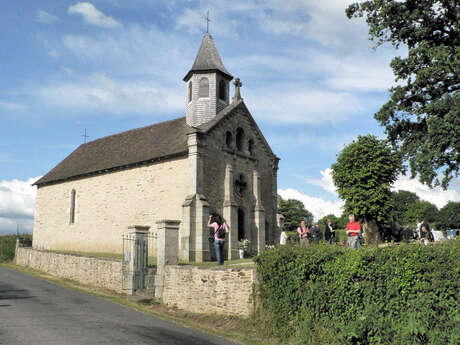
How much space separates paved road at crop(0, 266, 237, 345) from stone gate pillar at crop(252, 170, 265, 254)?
12.4 metres

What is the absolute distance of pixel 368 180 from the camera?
1236 inches

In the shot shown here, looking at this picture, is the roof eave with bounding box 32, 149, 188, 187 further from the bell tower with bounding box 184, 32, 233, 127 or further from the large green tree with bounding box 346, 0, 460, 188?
the large green tree with bounding box 346, 0, 460, 188

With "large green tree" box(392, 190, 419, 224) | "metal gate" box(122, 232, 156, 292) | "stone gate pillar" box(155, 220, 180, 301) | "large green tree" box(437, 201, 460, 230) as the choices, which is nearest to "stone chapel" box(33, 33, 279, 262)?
"metal gate" box(122, 232, 156, 292)

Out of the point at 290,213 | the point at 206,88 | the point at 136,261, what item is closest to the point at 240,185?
the point at 206,88

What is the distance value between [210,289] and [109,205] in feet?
53.8

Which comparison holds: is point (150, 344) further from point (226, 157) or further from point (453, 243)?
point (226, 157)

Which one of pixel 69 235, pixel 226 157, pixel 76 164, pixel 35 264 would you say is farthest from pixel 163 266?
pixel 76 164

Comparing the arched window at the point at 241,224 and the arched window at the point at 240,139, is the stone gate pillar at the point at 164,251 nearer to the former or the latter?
the arched window at the point at 241,224

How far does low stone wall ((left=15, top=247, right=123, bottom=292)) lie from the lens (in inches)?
636

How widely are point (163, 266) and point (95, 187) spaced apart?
15.7 meters

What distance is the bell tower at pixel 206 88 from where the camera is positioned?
84.1 feet

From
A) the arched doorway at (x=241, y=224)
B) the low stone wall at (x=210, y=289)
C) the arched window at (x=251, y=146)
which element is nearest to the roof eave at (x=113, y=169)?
the arched doorway at (x=241, y=224)

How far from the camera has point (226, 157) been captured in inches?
950

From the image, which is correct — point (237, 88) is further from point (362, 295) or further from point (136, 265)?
point (362, 295)
